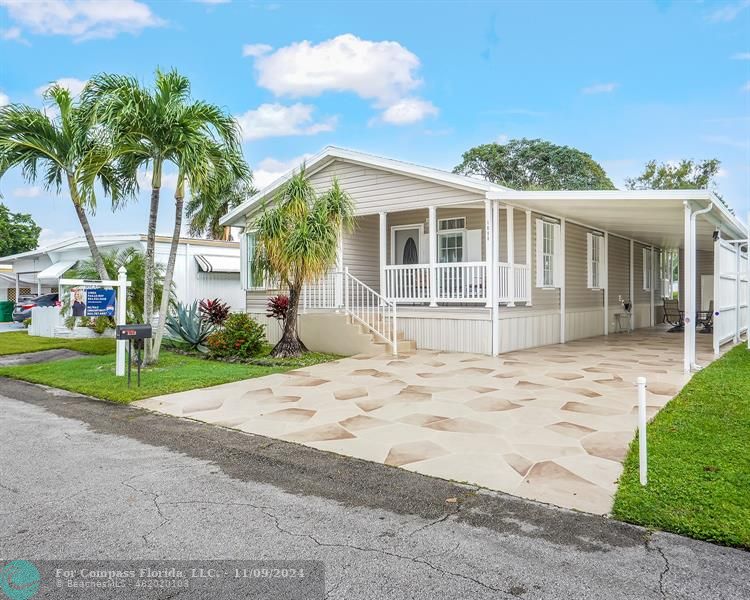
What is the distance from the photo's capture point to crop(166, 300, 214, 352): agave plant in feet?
39.0

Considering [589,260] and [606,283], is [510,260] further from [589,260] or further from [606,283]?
[606,283]

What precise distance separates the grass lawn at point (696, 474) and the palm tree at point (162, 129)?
7.40m

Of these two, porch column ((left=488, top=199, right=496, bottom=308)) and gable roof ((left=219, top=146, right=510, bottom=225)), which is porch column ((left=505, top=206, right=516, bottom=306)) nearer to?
gable roof ((left=219, top=146, right=510, bottom=225))

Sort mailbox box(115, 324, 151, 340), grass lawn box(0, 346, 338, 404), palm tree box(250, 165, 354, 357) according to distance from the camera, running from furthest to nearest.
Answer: palm tree box(250, 165, 354, 357) → grass lawn box(0, 346, 338, 404) → mailbox box(115, 324, 151, 340)

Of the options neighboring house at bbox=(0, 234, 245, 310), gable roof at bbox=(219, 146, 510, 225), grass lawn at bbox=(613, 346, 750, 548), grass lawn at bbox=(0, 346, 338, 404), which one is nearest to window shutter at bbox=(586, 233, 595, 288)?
gable roof at bbox=(219, 146, 510, 225)

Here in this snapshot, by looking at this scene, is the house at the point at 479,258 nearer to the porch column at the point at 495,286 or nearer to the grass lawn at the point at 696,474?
the porch column at the point at 495,286

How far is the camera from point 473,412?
19.7 feet

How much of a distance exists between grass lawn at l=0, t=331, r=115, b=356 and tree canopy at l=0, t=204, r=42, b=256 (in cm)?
2803

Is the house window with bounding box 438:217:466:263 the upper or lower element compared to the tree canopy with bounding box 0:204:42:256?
lower

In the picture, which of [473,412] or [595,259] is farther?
[595,259]

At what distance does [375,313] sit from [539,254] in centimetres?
399

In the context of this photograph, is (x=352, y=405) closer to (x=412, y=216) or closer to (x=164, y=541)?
(x=164, y=541)

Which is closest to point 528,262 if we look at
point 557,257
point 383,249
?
point 557,257

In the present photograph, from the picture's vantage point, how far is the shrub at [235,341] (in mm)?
10992
